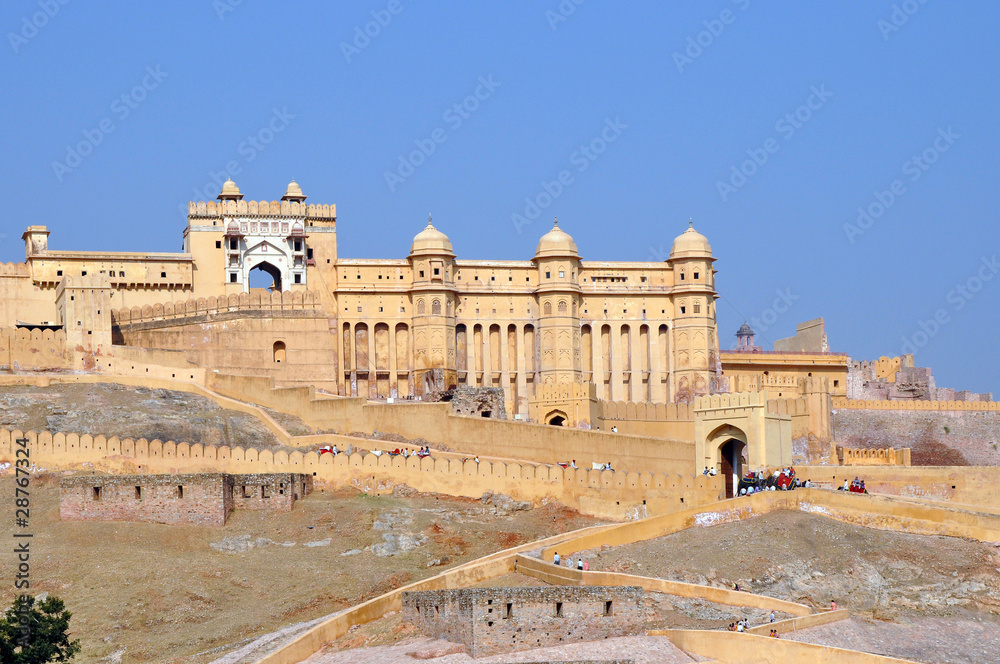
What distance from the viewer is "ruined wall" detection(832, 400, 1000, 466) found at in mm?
69812

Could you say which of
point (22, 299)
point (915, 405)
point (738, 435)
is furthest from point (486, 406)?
point (915, 405)

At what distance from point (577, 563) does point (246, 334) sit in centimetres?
2887

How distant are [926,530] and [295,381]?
97.7 feet

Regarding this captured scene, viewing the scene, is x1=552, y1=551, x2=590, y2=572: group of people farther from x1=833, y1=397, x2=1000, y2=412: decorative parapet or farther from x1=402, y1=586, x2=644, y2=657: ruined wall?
x1=833, y1=397, x2=1000, y2=412: decorative parapet

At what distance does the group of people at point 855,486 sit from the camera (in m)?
46.4

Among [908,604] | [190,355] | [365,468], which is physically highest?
[190,355]

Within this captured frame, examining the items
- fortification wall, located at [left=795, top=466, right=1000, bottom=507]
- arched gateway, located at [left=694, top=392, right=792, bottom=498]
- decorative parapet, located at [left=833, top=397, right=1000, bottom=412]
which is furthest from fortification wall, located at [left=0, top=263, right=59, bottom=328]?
decorative parapet, located at [left=833, top=397, right=1000, bottom=412]

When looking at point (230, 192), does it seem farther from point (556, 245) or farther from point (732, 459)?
point (732, 459)

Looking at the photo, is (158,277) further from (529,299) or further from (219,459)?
(219,459)

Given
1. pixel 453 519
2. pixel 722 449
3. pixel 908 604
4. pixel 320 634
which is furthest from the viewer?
pixel 722 449

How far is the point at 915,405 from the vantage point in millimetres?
72375

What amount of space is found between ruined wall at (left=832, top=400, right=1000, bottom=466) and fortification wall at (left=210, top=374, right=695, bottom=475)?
1989 centimetres

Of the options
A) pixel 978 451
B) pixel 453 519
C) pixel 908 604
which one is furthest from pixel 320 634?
pixel 978 451

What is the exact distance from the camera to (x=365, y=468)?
48.0m
